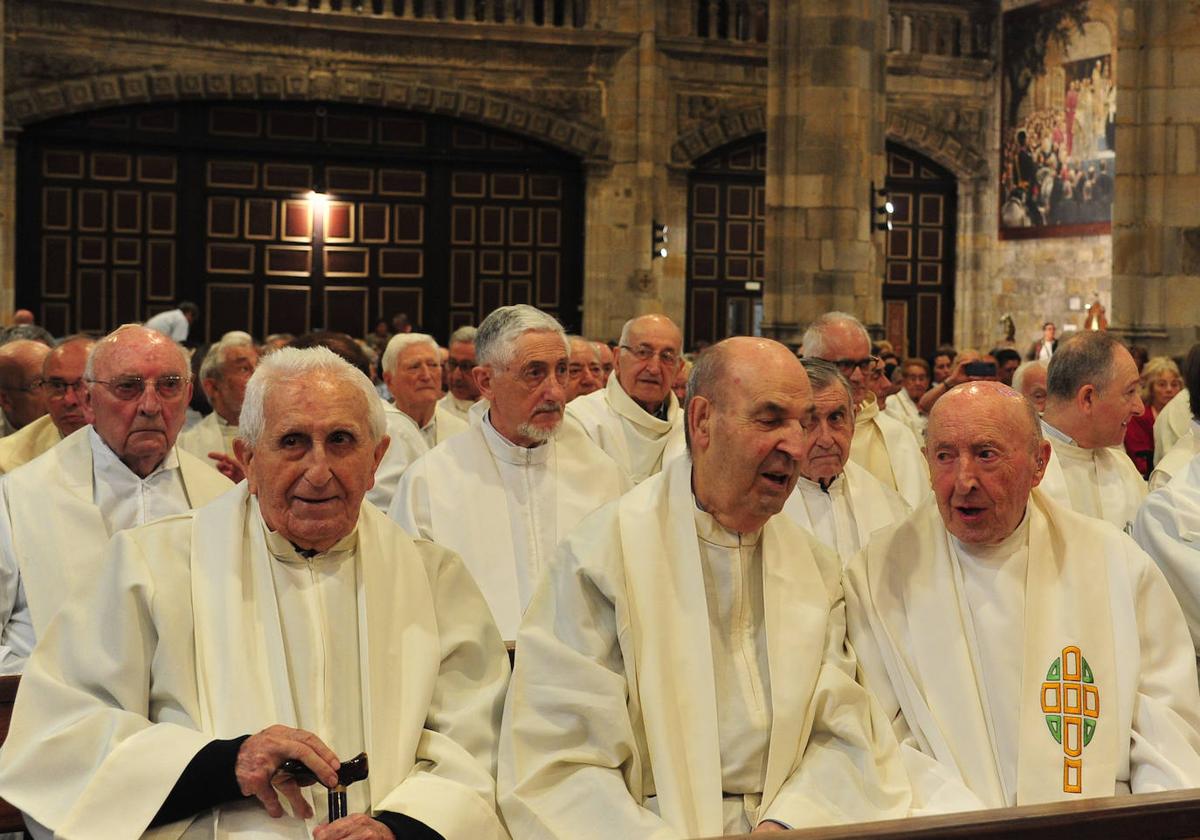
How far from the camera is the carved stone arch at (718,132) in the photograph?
20859 mm

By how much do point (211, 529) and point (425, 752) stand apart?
68cm

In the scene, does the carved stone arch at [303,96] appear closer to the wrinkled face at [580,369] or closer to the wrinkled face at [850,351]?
the wrinkled face at [580,369]

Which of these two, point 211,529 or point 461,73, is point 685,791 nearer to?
point 211,529

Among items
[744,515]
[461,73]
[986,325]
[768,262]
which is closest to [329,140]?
[461,73]

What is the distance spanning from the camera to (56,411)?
5.91m

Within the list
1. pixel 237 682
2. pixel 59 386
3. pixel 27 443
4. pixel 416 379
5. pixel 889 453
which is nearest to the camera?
pixel 237 682

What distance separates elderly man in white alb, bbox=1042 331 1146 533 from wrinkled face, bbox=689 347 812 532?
2.34 meters

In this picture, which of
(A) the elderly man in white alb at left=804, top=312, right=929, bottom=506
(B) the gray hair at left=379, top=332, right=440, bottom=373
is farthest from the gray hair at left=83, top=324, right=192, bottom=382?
(B) the gray hair at left=379, top=332, right=440, bottom=373

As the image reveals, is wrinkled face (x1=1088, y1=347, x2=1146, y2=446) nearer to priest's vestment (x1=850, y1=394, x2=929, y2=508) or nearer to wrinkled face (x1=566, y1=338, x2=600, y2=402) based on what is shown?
priest's vestment (x1=850, y1=394, x2=929, y2=508)

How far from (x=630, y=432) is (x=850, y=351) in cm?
123

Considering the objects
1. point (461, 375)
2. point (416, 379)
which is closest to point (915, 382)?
point (461, 375)

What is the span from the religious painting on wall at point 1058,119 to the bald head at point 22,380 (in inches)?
691

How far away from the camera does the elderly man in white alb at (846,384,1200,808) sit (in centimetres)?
348

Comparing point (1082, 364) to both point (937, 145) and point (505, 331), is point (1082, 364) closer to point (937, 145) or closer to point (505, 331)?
point (505, 331)
